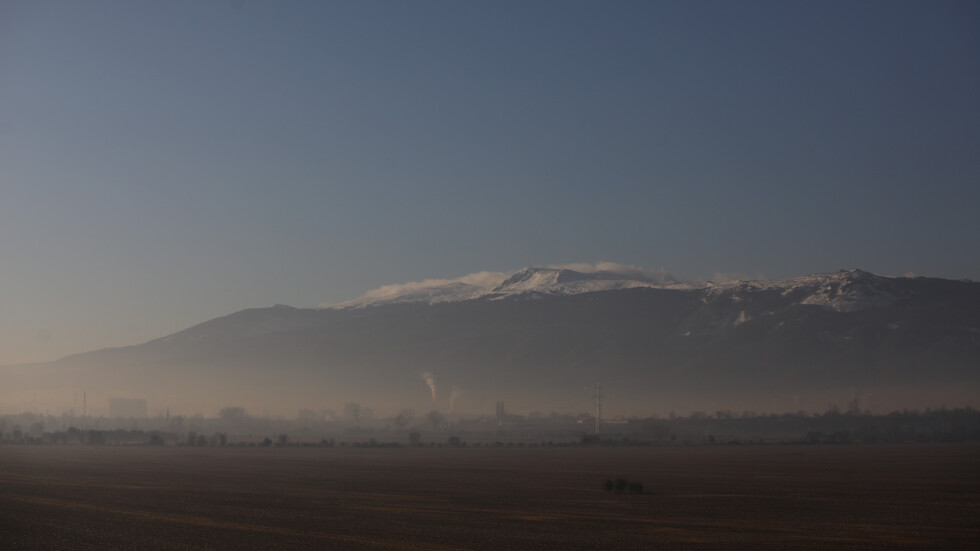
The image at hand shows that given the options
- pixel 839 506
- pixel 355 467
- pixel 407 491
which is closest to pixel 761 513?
pixel 839 506

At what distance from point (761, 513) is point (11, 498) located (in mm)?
56622

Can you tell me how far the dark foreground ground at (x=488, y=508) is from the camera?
54372mm

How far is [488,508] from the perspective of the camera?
237 ft

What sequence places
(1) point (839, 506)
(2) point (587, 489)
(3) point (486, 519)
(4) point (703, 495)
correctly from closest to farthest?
(3) point (486, 519)
(1) point (839, 506)
(4) point (703, 495)
(2) point (587, 489)

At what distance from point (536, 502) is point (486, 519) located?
1275 centimetres

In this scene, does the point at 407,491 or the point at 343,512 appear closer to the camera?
the point at 343,512

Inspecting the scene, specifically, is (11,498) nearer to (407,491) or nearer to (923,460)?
(407,491)

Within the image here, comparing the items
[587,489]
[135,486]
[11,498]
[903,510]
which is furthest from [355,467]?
[903,510]

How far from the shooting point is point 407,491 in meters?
88.3

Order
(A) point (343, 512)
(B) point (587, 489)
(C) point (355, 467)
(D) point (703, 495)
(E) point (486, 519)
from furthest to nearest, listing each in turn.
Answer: (C) point (355, 467) < (B) point (587, 489) < (D) point (703, 495) < (A) point (343, 512) < (E) point (486, 519)

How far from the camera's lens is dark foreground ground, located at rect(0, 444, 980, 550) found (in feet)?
178

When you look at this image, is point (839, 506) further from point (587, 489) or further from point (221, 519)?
point (221, 519)

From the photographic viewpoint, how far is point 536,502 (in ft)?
251

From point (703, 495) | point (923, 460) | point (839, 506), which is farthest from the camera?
point (923, 460)
